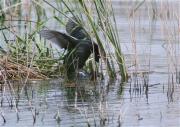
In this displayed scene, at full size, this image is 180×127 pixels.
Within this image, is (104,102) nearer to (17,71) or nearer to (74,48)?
(74,48)

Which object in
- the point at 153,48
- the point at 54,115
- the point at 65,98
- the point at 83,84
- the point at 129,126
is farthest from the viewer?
the point at 153,48

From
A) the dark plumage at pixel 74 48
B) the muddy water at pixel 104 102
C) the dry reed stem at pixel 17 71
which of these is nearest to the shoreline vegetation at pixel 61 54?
the dry reed stem at pixel 17 71

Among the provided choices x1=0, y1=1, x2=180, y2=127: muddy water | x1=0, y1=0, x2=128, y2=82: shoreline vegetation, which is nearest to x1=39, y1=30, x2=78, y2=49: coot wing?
x1=0, y1=0, x2=128, y2=82: shoreline vegetation

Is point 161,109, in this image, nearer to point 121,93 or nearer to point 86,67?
point 121,93

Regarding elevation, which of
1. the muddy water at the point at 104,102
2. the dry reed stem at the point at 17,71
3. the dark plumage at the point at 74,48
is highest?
the dark plumage at the point at 74,48

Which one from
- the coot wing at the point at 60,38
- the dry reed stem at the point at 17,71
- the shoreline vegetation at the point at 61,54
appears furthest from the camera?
the dry reed stem at the point at 17,71

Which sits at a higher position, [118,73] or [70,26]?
[70,26]

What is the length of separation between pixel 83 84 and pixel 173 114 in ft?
8.27

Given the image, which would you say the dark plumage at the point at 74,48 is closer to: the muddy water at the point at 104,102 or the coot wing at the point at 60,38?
the coot wing at the point at 60,38

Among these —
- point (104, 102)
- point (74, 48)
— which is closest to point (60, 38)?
point (74, 48)

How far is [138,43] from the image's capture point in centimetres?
1436

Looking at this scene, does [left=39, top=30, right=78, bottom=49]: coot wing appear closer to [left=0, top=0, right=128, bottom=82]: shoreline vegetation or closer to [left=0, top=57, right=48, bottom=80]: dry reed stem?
[left=0, top=0, right=128, bottom=82]: shoreline vegetation

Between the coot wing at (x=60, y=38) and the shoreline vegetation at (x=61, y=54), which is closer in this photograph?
the shoreline vegetation at (x=61, y=54)

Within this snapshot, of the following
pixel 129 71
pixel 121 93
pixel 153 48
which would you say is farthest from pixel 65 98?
pixel 153 48
